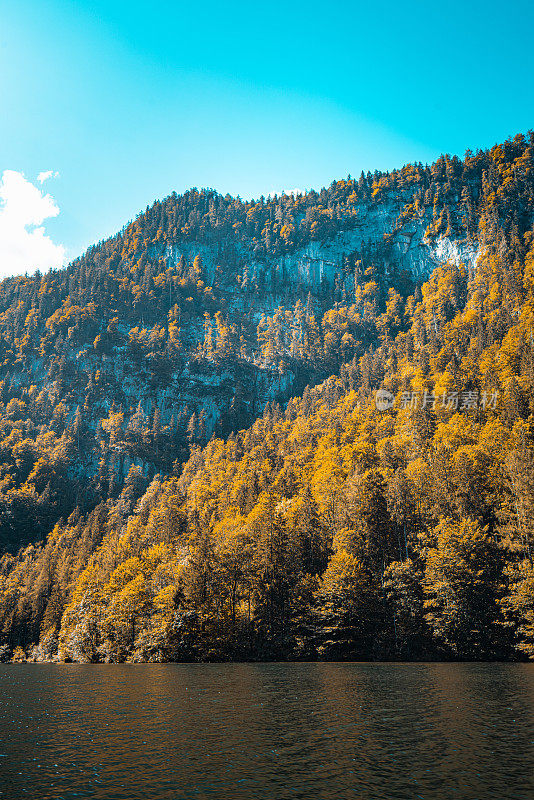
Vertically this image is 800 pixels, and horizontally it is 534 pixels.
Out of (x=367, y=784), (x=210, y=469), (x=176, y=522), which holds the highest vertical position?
(x=210, y=469)

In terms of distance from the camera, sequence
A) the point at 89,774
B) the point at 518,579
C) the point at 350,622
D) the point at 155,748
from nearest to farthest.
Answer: the point at 89,774 → the point at 155,748 → the point at 518,579 → the point at 350,622

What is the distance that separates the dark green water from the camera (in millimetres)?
14977

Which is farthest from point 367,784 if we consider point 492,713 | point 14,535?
point 14,535

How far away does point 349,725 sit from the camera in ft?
75.9

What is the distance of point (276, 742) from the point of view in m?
20.2

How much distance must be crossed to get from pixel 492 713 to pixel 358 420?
94772mm

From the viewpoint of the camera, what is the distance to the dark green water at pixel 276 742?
1498 centimetres

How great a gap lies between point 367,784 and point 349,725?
8999 millimetres

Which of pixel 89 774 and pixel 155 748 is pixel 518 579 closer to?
pixel 155 748

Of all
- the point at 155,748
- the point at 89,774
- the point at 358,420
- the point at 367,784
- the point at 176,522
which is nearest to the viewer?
the point at 367,784

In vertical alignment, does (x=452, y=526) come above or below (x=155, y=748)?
above

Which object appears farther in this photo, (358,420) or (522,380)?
(358,420)

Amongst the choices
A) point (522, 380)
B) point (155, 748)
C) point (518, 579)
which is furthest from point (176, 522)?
point (155, 748)

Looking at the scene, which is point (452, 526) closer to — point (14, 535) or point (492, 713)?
point (492, 713)
